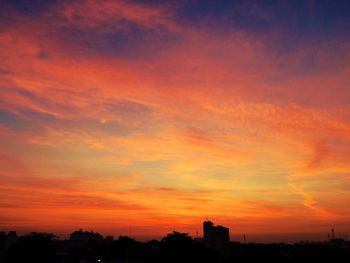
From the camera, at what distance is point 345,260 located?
80.8m

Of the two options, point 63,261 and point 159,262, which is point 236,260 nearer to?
point 159,262

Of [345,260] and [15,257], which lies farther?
[345,260]

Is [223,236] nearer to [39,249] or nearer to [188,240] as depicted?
[188,240]

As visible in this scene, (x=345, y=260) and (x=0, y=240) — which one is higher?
(x=0, y=240)

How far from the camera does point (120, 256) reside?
311 feet

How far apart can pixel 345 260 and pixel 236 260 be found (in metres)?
23.0

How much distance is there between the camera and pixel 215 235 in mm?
187125

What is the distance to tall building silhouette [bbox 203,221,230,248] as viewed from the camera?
7158 inches

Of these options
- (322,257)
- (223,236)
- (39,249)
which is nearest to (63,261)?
(39,249)

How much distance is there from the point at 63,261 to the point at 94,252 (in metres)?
28.0

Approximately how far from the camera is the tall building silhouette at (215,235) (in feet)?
596

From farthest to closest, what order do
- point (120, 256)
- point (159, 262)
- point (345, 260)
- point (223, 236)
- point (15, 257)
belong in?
point (223, 236)
point (120, 256)
point (345, 260)
point (159, 262)
point (15, 257)

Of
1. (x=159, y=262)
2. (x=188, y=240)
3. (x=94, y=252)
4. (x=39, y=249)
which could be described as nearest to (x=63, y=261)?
(x=39, y=249)

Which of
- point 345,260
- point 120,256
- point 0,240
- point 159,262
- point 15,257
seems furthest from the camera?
point 0,240
